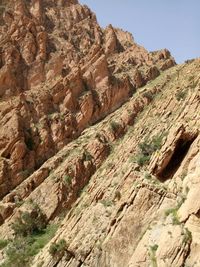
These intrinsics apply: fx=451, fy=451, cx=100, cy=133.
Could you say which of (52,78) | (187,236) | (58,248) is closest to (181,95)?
(52,78)

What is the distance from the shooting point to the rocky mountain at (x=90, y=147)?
98.5 ft

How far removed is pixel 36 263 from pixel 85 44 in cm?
4744

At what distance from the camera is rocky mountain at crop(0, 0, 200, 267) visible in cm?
3003

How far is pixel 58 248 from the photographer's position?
3216 cm

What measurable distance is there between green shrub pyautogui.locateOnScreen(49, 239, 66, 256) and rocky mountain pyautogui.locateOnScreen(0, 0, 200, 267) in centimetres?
10

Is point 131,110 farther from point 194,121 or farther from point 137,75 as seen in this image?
point 194,121

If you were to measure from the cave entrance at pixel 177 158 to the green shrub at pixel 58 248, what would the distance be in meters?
8.51

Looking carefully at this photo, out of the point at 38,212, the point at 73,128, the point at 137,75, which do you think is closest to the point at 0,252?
the point at 38,212

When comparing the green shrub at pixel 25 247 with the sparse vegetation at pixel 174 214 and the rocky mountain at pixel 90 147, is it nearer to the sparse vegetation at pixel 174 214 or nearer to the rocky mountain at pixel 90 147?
the rocky mountain at pixel 90 147

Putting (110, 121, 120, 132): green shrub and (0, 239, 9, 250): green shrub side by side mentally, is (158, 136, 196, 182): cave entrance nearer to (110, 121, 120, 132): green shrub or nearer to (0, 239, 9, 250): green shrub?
(0, 239, 9, 250): green shrub

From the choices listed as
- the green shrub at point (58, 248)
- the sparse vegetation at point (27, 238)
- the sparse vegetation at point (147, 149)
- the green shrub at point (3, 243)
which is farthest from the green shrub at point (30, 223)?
the sparse vegetation at point (147, 149)

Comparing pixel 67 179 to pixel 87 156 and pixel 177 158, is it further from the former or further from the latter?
pixel 177 158

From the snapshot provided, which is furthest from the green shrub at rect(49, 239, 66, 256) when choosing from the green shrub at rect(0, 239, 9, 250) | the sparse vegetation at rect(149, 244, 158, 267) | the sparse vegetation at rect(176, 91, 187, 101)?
the sparse vegetation at rect(176, 91, 187, 101)

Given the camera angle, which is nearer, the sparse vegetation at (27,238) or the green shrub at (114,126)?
the sparse vegetation at (27,238)
